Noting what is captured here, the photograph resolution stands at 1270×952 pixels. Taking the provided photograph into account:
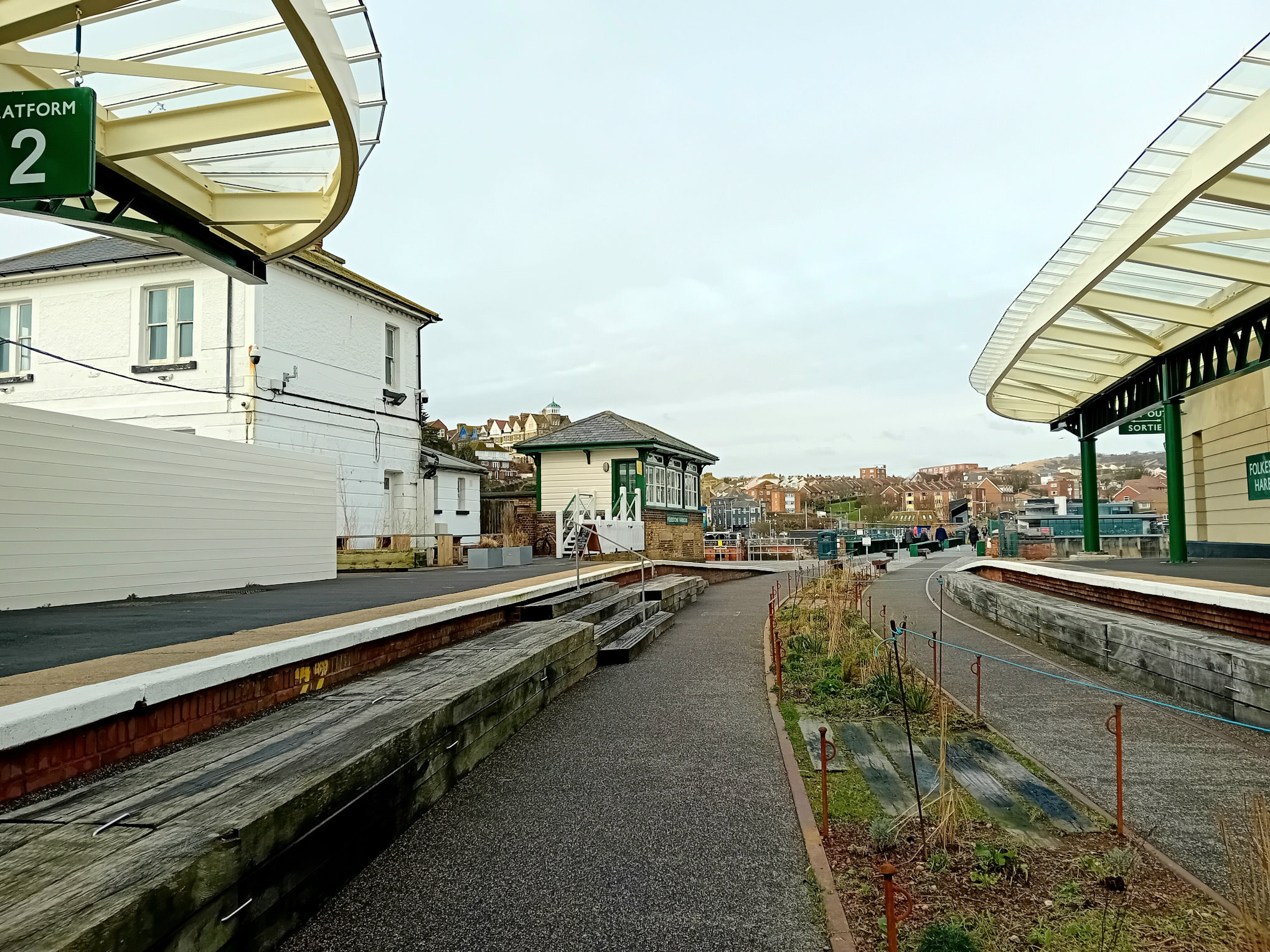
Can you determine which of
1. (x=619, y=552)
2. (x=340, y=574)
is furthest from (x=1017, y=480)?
(x=340, y=574)

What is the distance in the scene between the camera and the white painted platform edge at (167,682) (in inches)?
144

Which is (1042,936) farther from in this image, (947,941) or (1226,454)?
(1226,454)

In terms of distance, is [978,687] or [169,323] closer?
[978,687]

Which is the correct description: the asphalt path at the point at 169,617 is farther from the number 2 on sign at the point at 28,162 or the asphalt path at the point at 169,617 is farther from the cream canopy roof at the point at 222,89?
the cream canopy roof at the point at 222,89

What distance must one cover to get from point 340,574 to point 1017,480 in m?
131

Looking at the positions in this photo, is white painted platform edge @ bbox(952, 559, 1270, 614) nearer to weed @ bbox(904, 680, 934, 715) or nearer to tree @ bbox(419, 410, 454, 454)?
weed @ bbox(904, 680, 934, 715)

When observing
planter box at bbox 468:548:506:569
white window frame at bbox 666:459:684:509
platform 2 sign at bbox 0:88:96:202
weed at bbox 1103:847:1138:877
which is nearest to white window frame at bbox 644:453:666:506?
white window frame at bbox 666:459:684:509

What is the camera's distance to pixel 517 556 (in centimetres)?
1908

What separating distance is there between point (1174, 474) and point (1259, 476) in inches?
94.9

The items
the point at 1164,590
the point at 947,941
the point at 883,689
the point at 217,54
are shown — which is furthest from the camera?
the point at 1164,590

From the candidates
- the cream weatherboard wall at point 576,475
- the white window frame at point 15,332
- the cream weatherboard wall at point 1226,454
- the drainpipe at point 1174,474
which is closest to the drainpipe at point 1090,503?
the cream weatherboard wall at point 1226,454

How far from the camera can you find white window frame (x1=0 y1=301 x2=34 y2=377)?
1822 centimetres

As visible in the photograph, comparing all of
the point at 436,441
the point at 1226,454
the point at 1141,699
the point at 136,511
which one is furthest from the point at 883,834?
the point at 436,441

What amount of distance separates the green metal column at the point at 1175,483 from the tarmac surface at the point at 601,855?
1066 centimetres
